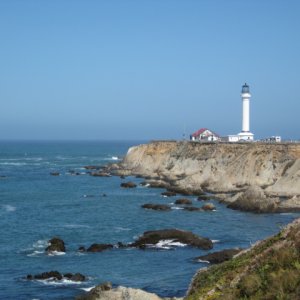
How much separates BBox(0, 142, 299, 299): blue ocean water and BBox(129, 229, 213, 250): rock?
84cm

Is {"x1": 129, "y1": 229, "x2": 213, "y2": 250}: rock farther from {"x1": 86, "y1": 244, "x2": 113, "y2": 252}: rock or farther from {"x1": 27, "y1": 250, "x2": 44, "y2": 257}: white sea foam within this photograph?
{"x1": 27, "y1": 250, "x2": 44, "y2": 257}: white sea foam

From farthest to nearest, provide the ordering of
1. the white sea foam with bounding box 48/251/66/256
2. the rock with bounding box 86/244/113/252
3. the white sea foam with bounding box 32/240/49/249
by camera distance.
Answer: the white sea foam with bounding box 32/240/49/249 < the rock with bounding box 86/244/113/252 < the white sea foam with bounding box 48/251/66/256

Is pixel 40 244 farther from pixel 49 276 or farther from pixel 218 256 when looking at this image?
pixel 218 256

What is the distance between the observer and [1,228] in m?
44.5

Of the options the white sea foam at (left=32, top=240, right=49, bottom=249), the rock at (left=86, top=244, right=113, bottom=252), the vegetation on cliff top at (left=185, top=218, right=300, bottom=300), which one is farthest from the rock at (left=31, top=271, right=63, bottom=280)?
the vegetation on cliff top at (left=185, top=218, right=300, bottom=300)

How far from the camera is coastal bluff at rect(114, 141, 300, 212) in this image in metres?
60.8

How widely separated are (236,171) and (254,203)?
1836 cm

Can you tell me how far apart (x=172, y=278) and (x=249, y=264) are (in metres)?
15.1

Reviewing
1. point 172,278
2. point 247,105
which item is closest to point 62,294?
point 172,278

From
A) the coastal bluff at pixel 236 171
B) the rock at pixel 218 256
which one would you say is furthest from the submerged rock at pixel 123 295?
the coastal bluff at pixel 236 171

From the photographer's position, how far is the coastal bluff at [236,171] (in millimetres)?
60812

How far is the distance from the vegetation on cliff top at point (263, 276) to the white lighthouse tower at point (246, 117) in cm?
8492

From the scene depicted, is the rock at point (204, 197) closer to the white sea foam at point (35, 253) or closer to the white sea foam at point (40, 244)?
the white sea foam at point (40, 244)

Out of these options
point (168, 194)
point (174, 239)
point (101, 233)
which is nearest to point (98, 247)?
point (174, 239)
